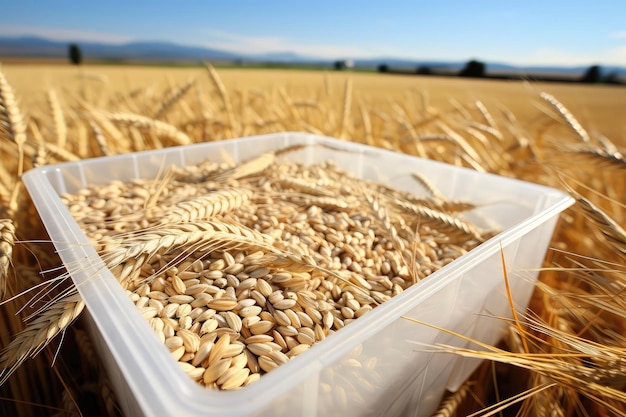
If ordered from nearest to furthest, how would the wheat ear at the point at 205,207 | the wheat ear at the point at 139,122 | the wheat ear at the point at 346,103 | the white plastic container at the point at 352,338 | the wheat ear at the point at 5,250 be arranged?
the white plastic container at the point at 352,338
the wheat ear at the point at 5,250
the wheat ear at the point at 205,207
the wheat ear at the point at 139,122
the wheat ear at the point at 346,103

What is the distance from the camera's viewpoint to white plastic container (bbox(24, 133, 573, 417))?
0.93 feet

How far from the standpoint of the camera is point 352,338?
33cm

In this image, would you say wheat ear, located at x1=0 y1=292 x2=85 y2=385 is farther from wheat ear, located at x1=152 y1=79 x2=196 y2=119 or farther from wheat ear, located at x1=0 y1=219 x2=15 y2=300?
wheat ear, located at x1=152 y1=79 x2=196 y2=119

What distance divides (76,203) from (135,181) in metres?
0.16

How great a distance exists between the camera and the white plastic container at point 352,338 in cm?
28

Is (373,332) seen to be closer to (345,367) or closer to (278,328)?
(345,367)

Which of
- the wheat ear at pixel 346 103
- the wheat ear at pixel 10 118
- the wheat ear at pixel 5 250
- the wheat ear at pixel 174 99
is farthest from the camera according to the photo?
the wheat ear at pixel 346 103

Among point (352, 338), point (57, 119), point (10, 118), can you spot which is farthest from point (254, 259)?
point (57, 119)

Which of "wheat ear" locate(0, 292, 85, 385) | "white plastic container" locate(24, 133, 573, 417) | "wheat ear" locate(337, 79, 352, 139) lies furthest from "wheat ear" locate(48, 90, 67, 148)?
"wheat ear" locate(337, 79, 352, 139)

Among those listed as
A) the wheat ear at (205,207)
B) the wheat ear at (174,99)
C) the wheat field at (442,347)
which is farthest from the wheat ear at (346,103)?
the wheat ear at (205,207)

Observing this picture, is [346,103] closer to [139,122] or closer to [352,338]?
[139,122]

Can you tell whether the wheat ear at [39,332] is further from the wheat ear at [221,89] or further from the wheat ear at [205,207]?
the wheat ear at [221,89]

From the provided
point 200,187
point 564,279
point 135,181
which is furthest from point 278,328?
point 564,279

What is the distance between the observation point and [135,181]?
0.92m
